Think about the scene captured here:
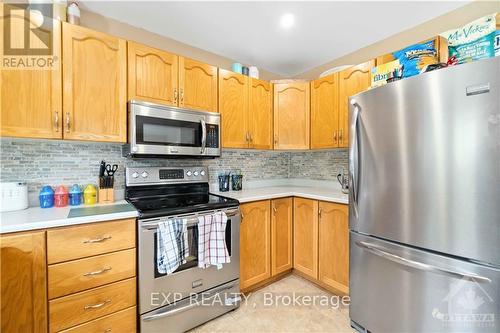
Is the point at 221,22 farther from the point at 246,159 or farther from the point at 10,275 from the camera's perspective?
the point at 10,275

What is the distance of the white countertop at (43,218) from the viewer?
1.10 meters

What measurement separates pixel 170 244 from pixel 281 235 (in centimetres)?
118

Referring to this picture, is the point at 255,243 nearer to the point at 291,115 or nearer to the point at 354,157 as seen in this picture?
the point at 354,157

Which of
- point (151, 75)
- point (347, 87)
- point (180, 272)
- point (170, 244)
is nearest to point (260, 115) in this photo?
point (347, 87)

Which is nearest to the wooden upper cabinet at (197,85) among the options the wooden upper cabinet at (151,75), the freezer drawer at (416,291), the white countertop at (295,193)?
the wooden upper cabinet at (151,75)

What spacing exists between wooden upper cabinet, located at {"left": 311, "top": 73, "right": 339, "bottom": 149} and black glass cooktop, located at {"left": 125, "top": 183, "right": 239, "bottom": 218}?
3.83 feet

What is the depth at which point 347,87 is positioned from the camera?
2107 mm

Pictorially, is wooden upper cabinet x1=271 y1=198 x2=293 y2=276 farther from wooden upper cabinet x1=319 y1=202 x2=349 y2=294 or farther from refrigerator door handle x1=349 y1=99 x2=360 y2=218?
refrigerator door handle x1=349 y1=99 x2=360 y2=218

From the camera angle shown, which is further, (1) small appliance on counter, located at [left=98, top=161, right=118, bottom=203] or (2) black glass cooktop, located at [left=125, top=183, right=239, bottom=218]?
(1) small appliance on counter, located at [left=98, top=161, right=118, bottom=203]

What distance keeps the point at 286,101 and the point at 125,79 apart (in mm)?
1620

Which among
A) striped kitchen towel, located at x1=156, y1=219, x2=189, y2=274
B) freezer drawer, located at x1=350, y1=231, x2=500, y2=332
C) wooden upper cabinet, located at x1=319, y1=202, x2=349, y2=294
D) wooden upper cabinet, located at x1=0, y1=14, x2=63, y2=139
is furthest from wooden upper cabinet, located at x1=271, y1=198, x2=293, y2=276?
wooden upper cabinet, located at x1=0, y1=14, x2=63, y2=139

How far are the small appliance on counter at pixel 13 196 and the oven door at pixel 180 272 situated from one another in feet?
2.56

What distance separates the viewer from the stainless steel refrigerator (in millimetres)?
992

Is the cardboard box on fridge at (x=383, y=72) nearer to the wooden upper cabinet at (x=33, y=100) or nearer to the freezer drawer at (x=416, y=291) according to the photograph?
the freezer drawer at (x=416, y=291)
